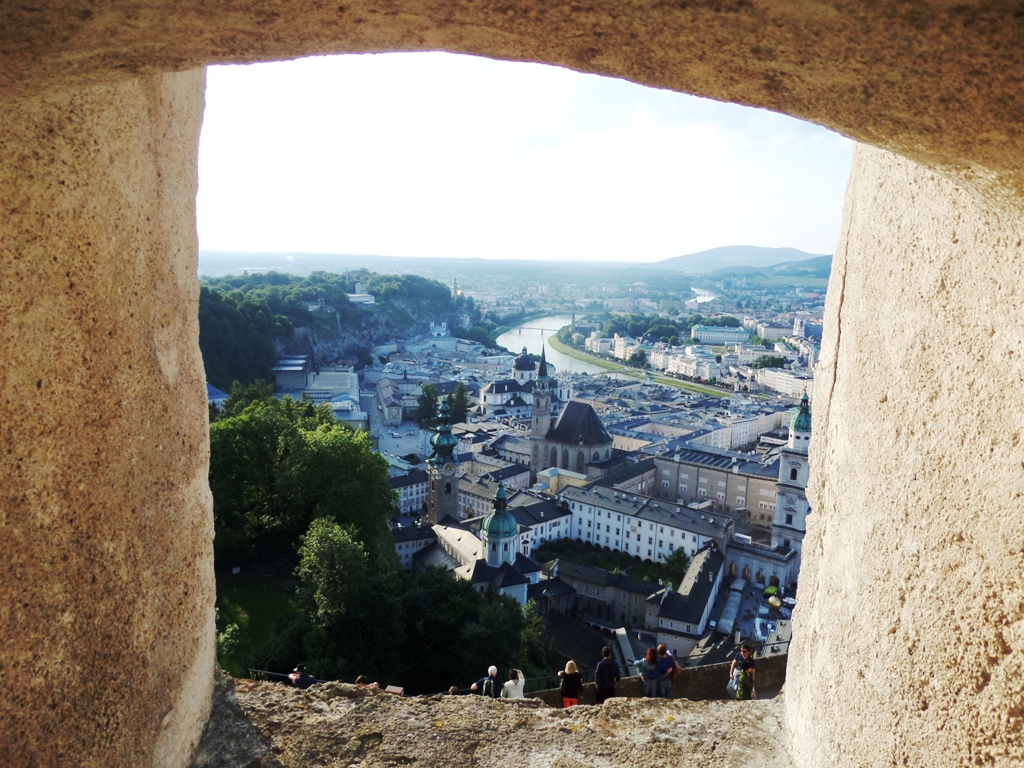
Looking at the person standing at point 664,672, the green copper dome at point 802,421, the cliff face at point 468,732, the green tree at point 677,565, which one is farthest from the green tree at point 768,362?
the cliff face at point 468,732

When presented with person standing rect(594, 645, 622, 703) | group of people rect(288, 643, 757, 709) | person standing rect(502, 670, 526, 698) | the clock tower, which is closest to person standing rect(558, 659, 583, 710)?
group of people rect(288, 643, 757, 709)

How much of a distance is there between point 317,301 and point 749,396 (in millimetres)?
41639

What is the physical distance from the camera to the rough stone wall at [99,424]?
1779 millimetres

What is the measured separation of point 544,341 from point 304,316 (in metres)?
48.9

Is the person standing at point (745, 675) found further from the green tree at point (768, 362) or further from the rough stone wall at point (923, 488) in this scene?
the green tree at point (768, 362)

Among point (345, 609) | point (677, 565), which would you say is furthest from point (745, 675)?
point (677, 565)

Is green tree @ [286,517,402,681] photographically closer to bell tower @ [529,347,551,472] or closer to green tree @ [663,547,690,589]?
green tree @ [663,547,690,589]

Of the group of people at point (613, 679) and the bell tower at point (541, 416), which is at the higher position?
the group of people at point (613, 679)

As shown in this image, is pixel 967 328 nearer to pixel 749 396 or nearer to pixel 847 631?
pixel 847 631

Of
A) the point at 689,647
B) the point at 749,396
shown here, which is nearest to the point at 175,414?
the point at 689,647

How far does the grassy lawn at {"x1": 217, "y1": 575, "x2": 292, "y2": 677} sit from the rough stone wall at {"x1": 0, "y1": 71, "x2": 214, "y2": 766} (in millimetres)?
10616

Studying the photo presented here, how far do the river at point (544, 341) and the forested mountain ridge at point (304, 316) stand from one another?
7.34m

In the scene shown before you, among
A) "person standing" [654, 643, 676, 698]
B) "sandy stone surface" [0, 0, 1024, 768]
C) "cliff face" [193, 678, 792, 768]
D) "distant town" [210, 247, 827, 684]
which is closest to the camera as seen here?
"sandy stone surface" [0, 0, 1024, 768]

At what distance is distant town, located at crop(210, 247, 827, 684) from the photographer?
25.8 m
